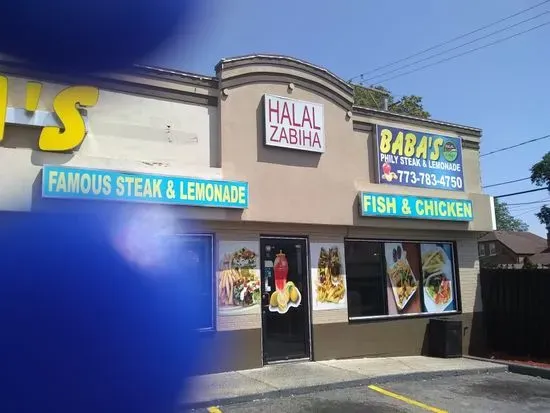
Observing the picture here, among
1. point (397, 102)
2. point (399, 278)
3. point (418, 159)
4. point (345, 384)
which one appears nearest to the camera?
point (345, 384)

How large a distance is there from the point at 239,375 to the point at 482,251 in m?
60.8

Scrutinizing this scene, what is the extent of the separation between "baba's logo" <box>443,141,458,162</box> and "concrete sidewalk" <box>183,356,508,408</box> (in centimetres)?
442

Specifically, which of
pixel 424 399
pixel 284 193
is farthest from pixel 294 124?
pixel 424 399

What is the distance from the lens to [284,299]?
1001 centimetres

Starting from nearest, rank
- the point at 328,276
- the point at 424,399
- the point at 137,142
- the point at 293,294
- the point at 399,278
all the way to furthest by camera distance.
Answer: the point at 424,399, the point at 137,142, the point at 293,294, the point at 328,276, the point at 399,278

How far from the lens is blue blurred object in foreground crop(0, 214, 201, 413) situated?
9.36 ft

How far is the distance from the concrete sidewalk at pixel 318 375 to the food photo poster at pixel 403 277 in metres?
1.09

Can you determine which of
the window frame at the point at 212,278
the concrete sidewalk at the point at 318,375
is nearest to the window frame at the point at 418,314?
the concrete sidewalk at the point at 318,375

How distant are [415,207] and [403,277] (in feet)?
5.18

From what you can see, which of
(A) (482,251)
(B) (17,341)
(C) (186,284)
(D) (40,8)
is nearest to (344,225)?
(C) (186,284)

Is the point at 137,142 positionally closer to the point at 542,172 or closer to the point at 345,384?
the point at 345,384

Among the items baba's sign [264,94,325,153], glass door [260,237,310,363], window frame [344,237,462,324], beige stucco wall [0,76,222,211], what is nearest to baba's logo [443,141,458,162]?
window frame [344,237,462,324]

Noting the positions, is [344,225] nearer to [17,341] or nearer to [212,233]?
[212,233]

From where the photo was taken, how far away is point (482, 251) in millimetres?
64312
